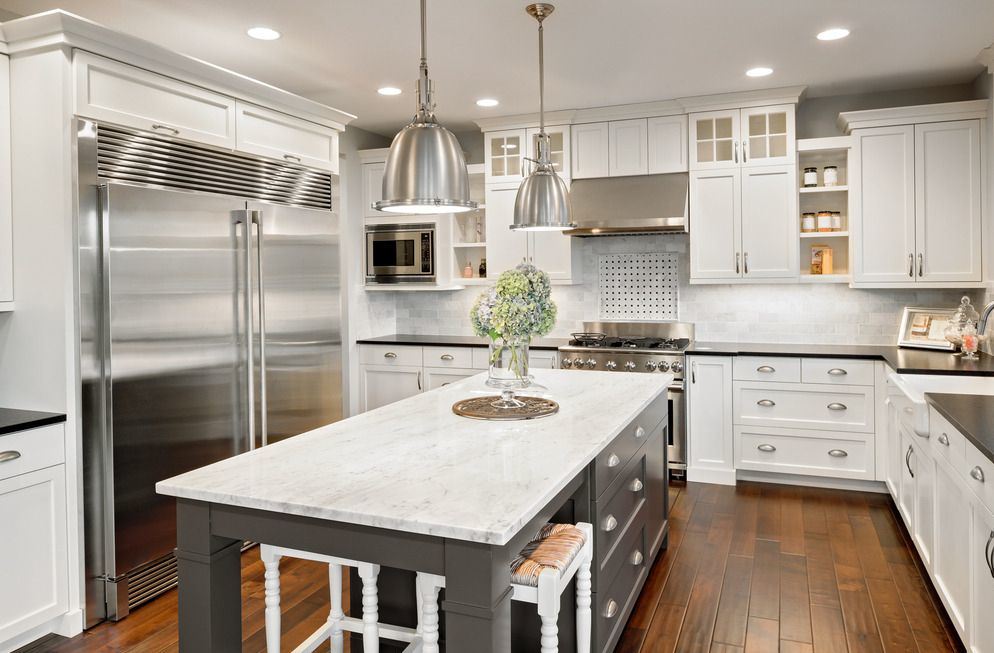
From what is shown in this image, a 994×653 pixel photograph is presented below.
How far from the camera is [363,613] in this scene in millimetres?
1984

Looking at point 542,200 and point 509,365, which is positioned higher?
point 542,200

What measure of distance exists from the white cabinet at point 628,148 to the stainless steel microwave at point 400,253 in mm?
1516

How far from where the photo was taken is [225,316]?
3490 mm

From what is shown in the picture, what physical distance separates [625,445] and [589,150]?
3113 millimetres

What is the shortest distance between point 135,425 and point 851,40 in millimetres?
3993

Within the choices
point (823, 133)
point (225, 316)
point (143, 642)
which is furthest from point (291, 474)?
point (823, 133)

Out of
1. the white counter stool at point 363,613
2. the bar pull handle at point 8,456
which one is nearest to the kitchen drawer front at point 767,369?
the white counter stool at point 363,613

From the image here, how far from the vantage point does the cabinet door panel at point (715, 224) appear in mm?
4875

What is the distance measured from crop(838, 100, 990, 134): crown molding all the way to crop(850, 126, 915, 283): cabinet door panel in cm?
5

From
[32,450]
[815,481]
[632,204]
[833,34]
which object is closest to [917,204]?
[833,34]

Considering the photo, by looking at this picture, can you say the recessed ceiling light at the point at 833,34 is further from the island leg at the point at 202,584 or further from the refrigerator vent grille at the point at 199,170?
the island leg at the point at 202,584

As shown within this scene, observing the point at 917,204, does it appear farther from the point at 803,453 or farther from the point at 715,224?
the point at 803,453

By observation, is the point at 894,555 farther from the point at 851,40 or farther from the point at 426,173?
the point at 426,173

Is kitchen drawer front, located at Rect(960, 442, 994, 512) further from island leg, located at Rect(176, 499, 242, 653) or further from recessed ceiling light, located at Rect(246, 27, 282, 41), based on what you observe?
recessed ceiling light, located at Rect(246, 27, 282, 41)
